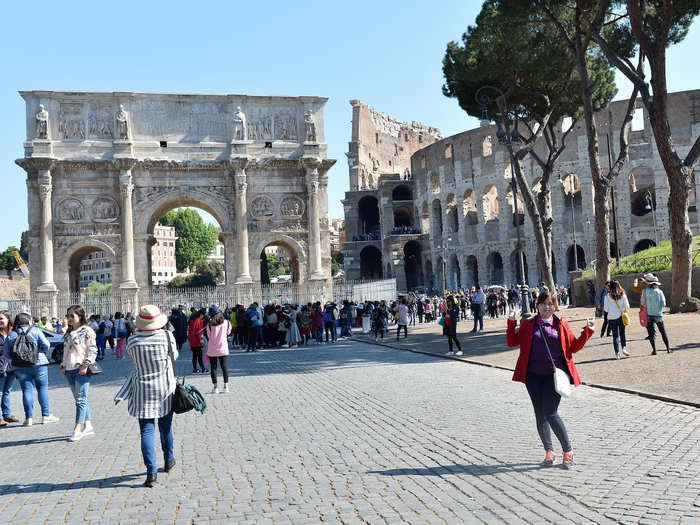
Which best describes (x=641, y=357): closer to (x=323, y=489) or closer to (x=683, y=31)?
(x=323, y=489)

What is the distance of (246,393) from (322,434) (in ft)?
11.6

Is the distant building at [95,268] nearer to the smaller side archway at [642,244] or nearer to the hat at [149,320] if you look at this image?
the smaller side archway at [642,244]

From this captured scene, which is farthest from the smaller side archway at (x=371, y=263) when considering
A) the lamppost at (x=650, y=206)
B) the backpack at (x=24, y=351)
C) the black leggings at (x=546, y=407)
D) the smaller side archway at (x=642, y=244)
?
the black leggings at (x=546, y=407)

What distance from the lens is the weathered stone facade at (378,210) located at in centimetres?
5628

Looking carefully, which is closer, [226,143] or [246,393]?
[246,393]

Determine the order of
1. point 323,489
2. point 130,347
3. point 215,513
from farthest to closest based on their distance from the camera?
point 130,347 < point 323,489 < point 215,513

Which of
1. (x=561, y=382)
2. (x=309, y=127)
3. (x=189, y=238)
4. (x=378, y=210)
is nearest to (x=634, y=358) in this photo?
(x=561, y=382)

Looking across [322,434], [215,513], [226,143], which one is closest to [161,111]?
[226,143]

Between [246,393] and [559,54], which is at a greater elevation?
[559,54]

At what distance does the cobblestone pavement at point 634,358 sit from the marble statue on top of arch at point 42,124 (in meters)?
19.1

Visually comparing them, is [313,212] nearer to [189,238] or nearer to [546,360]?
[546,360]

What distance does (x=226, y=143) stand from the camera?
30891 mm

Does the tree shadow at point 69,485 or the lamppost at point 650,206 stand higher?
the lamppost at point 650,206

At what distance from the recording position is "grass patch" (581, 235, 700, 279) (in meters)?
22.4
